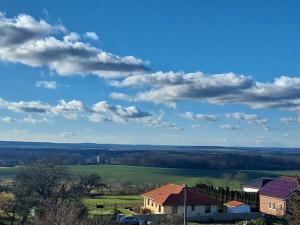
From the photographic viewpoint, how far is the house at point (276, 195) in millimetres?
58781

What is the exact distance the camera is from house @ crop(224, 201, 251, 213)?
58.1m

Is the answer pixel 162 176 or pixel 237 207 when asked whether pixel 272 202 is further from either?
pixel 162 176

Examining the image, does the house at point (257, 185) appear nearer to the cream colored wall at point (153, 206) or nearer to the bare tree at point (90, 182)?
the cream colored wall at point (153, 206)

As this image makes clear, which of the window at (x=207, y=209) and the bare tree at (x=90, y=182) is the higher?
the bare tree at (x=90, y=182)

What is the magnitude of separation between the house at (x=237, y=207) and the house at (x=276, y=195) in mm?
3621

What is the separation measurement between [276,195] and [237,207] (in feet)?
19.5

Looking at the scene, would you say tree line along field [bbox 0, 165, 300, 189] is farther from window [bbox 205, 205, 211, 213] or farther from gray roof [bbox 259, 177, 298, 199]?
window [bbox 205, 205, 211, 213]

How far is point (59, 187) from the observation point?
184 feet

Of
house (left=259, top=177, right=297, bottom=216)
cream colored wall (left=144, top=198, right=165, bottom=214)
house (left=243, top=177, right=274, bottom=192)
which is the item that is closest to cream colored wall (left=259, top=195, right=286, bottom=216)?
house (left=259, top=177, right=297, bottom=216)

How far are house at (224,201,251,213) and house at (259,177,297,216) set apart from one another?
362 centimetres

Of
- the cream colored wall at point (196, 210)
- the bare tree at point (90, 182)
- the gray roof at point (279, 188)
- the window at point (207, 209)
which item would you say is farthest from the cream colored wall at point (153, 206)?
the bare tree at point (90, 182)

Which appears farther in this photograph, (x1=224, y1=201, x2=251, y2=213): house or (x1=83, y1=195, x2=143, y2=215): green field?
(x1=224, y1=201, x2=251, y2=213): house

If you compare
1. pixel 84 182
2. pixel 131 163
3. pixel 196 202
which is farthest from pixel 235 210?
pixel 131 163

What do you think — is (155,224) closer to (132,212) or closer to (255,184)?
(132,212)
